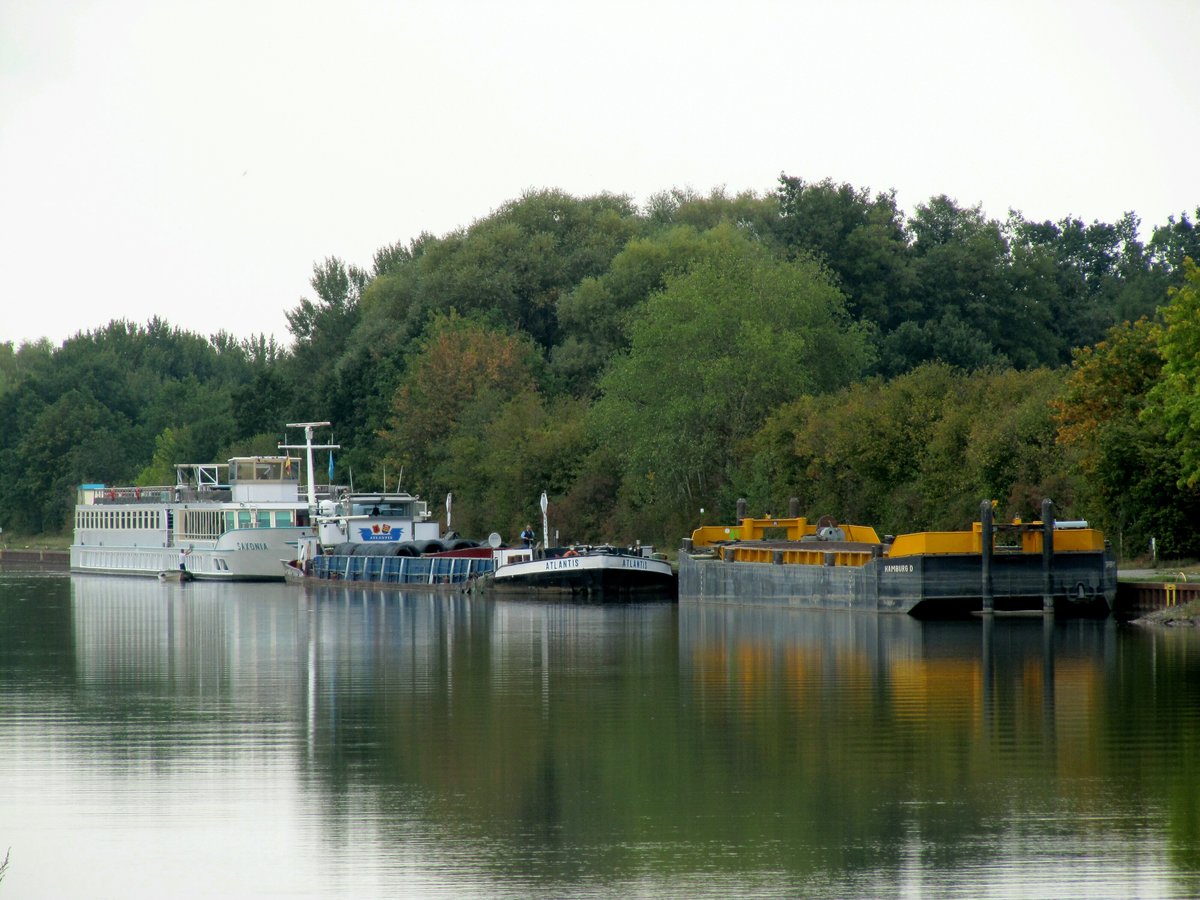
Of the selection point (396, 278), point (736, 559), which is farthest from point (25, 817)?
point (396, 278)

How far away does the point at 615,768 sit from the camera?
20.9 m

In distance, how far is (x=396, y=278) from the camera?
10519 cm

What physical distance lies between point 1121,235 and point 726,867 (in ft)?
308

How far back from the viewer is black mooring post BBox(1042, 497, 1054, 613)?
41.3 metres

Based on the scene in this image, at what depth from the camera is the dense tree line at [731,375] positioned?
169 ft

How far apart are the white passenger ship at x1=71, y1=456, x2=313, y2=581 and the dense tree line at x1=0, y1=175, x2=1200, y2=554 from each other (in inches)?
401

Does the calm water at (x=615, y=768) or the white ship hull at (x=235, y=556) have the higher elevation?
the white ship hull at (x=235, y=556)

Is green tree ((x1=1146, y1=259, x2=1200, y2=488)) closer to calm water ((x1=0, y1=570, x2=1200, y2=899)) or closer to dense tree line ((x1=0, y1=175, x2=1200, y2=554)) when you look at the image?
dense tree line ((x1=0, y1=175, x2=1200, y2=554))

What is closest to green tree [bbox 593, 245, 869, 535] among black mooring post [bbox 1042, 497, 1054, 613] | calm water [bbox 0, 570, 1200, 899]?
black mooring post [bbox 1042, 497, 1054, 613]

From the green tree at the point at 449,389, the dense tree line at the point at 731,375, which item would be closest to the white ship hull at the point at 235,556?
the dense tree line at the point at 731,375

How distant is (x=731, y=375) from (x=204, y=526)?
1001 inches

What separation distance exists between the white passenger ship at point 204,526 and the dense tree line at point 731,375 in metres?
10.2

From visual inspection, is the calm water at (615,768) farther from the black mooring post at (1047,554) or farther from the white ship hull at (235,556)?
the white ship hull at (235,556)

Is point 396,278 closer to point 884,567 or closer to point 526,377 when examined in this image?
point 526,377
